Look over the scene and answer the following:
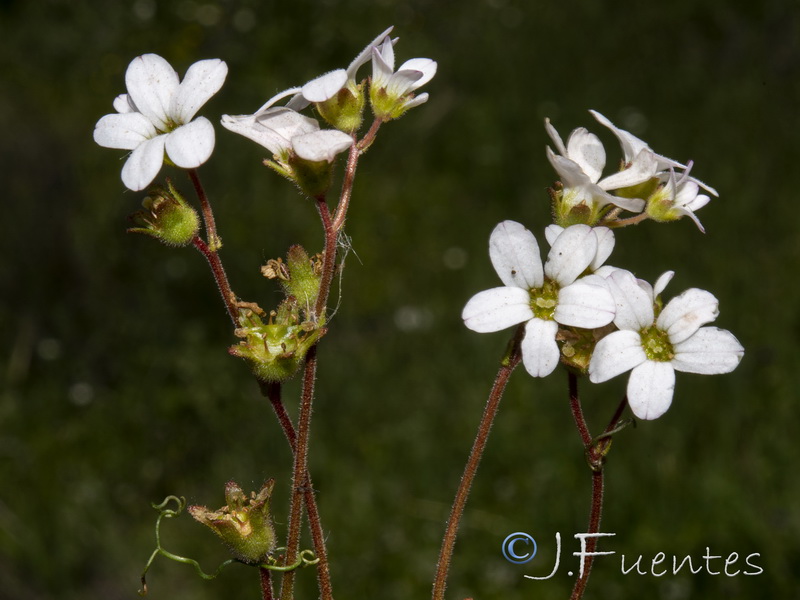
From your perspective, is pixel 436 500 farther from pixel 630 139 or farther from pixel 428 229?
pixel 630 139

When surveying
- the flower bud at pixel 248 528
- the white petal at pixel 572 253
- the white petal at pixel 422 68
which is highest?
the white petal at pixel 422 68

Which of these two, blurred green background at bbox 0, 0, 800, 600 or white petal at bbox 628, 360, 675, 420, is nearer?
white petal at bbox 628, 360, 675, 420

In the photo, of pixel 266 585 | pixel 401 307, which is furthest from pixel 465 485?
pixel 401 307

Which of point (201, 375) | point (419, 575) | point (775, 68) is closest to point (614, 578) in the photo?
point (419, 575)

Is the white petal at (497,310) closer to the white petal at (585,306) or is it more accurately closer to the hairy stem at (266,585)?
the white petal at (585,306)

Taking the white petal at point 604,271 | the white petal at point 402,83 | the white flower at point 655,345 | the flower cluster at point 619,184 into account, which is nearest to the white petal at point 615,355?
the white flower at point 655,345

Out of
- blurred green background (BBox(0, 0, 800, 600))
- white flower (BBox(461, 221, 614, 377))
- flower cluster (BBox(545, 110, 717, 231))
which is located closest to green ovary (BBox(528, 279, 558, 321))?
white flower (BBox(461, 221, 614, 377))

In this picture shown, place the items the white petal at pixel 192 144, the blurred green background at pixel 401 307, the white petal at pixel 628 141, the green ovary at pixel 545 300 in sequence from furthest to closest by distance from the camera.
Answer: the blurred green background at pixel 401 307
the white petal at pixel 628 141
the green ovary at pixel 545 300
the white petal at pixel 192 144

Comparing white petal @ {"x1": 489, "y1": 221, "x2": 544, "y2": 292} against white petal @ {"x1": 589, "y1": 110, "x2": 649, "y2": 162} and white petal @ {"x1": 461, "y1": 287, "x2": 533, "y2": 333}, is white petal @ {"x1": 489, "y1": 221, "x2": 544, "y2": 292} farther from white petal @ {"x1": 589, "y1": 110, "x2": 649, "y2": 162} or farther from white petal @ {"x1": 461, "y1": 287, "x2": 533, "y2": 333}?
white petal @ {"x1": 589, "y1": 110, "x2": 649, "y2": 162}
